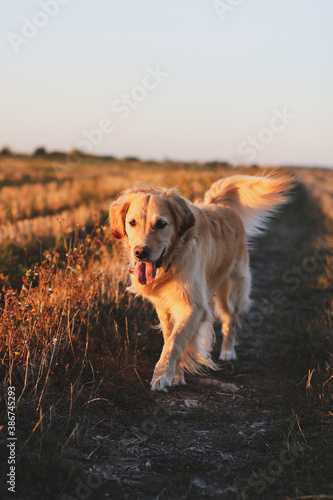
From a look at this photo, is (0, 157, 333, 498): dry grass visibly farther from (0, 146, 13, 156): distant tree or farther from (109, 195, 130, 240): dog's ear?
(0, 146, 13, 156): distant tree

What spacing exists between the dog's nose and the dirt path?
1073 millimetres

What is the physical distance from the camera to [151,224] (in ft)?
12.3

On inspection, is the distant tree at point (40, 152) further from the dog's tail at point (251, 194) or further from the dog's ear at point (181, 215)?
the dog's ear at point (181, 215)

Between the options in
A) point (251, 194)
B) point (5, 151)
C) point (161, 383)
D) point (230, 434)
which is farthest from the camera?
point (5, 151)

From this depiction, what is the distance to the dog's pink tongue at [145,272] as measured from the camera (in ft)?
12.3

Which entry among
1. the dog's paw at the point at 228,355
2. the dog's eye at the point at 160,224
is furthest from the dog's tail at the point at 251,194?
the dog's eye at the point at 160,224

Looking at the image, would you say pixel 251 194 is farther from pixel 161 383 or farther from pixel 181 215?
pixel 161 383

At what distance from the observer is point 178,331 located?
3779mm

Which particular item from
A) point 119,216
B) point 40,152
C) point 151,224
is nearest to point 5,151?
point 40,152

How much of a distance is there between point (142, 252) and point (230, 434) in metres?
1.40

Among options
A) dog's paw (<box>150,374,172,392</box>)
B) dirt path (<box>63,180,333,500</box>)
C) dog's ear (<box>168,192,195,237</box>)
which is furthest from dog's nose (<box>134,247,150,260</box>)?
dirt path (<box>63,180,333,500</box>)

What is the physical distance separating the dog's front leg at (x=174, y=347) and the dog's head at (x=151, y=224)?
1.39 feet

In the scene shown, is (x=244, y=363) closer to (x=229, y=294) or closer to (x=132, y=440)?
(x=229, y=294)

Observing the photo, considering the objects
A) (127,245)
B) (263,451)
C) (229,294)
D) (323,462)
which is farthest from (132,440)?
(229,294)
